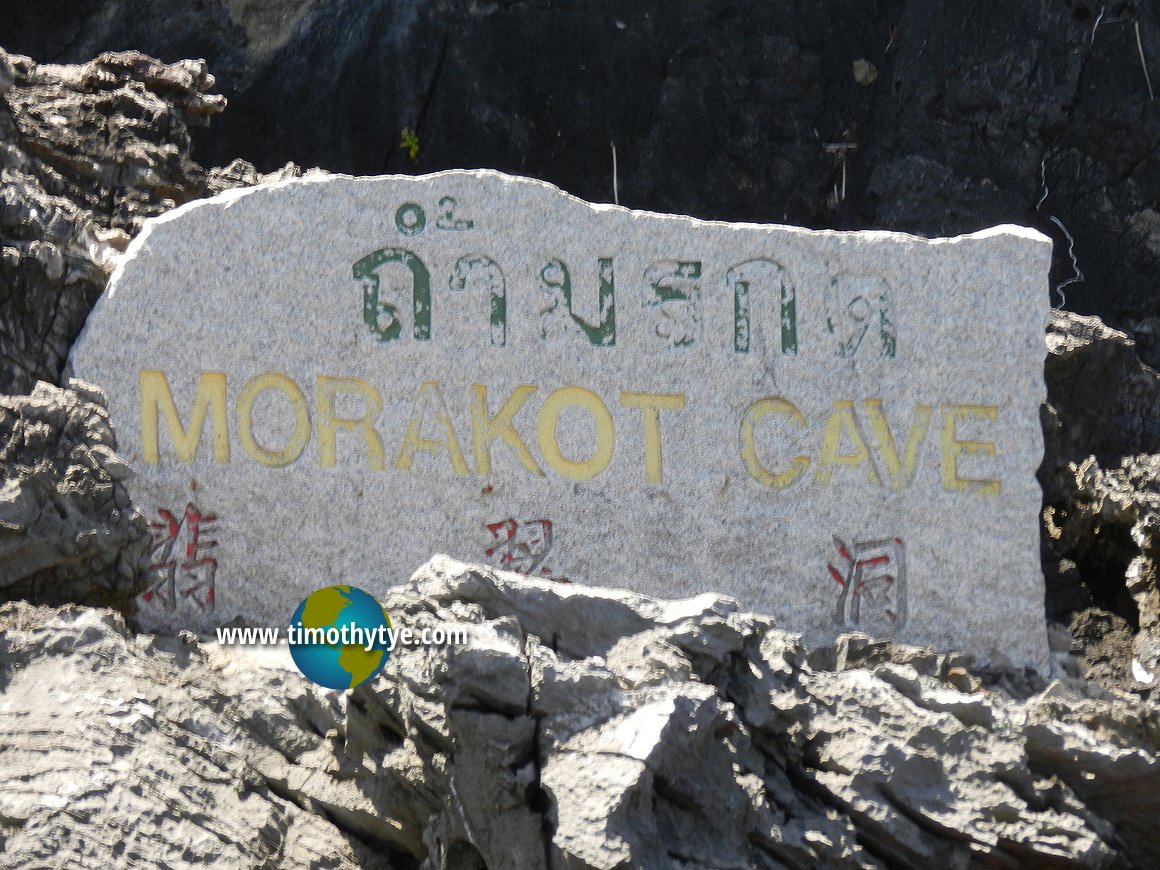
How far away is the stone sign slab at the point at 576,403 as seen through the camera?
4543mm

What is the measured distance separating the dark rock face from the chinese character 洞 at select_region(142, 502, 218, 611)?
3602 millimetres

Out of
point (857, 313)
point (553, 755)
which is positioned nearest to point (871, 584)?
point (857, 313)

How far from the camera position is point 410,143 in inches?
304

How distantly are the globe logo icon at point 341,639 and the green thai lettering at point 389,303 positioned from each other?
125 centimetres

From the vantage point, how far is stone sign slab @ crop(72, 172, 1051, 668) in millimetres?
4543

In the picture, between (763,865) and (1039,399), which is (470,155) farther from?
(763,865)

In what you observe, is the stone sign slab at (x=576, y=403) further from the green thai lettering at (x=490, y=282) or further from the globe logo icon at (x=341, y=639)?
the globe logo icon at (x=341, y=639)

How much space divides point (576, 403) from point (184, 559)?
1103 mm

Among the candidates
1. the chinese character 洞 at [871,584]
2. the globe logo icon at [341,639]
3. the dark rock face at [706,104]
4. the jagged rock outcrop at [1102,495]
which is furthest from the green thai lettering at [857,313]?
the dark rock face at [706,104]

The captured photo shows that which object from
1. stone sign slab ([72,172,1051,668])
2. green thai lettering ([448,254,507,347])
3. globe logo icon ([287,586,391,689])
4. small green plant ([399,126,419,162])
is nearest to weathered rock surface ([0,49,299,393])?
stone sign slab ([72,172,1051,668])

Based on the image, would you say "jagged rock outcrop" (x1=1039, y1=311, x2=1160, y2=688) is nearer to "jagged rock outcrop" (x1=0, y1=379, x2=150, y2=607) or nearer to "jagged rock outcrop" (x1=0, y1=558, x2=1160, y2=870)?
"jagged rock outcrop" (x1=0, y1=558, x2=1160, y2=870)

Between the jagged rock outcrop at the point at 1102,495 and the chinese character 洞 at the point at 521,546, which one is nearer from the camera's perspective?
the chinese character 洞 at the point at 521,546

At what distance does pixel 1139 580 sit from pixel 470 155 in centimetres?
374

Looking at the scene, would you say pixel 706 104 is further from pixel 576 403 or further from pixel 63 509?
pixel 63 509
